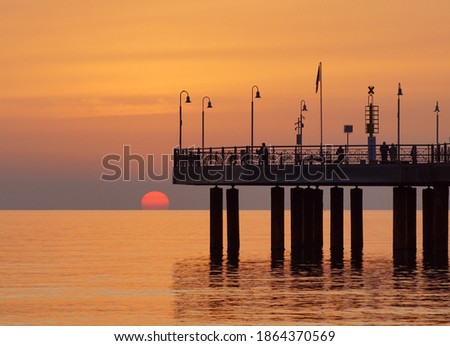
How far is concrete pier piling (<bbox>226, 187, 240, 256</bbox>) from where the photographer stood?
8875 centimetres

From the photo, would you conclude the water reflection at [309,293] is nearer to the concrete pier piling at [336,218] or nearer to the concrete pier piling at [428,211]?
the concrete pier piling at [336,218]

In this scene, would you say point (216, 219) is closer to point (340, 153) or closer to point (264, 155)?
point (264, 155)

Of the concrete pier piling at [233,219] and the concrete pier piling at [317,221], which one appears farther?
the concrete pier piling at [317,221]

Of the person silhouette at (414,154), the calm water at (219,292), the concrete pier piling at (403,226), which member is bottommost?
the calm water at (219,292)

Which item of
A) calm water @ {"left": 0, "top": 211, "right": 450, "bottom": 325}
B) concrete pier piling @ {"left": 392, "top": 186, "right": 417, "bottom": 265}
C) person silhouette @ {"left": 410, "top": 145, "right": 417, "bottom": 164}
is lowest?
calm water @ {"left": 0, "top": 211, "right": 450, "bottom": 325}

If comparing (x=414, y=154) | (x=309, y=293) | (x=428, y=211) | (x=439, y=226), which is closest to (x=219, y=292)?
(x=309, y=293)

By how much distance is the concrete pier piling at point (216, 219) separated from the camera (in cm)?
8975

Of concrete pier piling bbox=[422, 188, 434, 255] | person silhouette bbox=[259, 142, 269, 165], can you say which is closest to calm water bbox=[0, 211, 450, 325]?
concrete pier piling bbox=[422, 188, 434, 255]

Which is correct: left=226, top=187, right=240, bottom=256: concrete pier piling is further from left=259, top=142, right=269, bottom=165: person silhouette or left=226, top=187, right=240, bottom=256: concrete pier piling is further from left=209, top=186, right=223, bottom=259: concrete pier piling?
left=259, top=142, right=269, bottom=165: person silhouette

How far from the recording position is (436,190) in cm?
8194

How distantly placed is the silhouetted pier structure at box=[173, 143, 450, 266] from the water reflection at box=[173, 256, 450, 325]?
10.5 ft

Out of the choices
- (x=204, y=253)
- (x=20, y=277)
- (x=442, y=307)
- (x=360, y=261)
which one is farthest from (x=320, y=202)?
(x=442, y=307)

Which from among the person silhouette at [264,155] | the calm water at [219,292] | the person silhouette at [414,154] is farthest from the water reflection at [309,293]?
the person silhouette at [414,154]
